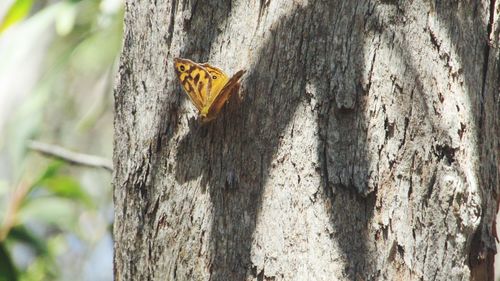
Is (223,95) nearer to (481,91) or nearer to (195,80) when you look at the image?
(195,80)

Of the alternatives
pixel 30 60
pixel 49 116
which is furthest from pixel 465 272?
pixel 49 116

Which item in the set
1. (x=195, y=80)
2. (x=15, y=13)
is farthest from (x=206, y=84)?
(x=15, y=13)

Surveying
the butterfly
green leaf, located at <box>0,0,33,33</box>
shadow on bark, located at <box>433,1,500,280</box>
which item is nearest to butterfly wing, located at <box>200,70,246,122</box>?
the butterfly

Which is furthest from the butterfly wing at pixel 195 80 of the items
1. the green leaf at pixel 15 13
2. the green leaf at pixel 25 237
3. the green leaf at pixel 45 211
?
the green leaf at pixel 45 211

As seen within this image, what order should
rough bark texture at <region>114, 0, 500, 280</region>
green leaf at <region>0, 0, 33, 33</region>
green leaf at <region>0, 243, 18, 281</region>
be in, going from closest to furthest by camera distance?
1. rough bark texture at <region>114, 0, 500, 280</region>
2. green leaf at <region>0, 0, 33, 33</region>
3. green leaf at <region>0, 243, 18, 281</region>

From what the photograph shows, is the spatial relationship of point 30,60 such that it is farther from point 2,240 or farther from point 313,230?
point 313,230

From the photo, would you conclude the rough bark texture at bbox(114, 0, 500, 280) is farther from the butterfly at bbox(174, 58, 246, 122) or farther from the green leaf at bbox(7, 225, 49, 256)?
the green leaf at bbox(7, 225, 49, 256)

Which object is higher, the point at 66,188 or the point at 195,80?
the point at 66,188
